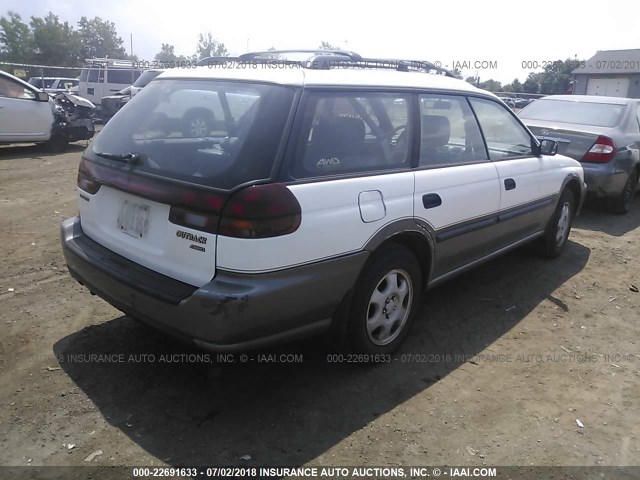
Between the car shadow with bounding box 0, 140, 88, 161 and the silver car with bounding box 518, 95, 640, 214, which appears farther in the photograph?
the car shadow with bounding box 0, 140, 88, 161

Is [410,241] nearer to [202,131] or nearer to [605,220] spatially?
[202,131]

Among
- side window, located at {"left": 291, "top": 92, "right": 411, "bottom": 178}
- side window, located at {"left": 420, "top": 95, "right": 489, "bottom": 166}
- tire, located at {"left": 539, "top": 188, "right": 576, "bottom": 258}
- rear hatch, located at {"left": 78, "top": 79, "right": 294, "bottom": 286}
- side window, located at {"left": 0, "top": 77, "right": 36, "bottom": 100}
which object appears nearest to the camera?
rear hatch, located at {"left": 78, "top": 79, "right": 294, "bottom": 286}

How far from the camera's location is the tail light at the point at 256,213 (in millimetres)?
2520

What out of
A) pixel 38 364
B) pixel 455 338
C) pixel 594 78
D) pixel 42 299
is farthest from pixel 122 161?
pixel 594 78

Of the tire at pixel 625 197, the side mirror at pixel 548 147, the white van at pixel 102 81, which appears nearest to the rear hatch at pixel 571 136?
the tire at pixel 625 197

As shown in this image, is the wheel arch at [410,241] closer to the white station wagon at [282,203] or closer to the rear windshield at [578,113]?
the white station wagon at [282,203]

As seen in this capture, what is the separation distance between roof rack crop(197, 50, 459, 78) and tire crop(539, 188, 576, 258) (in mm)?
1844

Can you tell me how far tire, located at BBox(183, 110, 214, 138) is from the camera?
3.07m

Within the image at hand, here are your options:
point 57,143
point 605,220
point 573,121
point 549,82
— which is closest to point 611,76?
point 549,82

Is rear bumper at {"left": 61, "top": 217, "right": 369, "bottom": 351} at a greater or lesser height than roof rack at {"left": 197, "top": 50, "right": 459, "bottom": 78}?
lesser

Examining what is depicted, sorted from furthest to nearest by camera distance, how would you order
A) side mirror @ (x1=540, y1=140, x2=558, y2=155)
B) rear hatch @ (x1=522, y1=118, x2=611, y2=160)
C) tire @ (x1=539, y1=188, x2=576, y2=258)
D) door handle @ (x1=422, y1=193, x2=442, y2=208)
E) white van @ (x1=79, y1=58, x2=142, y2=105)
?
1. white van @ (x1=79, y1=58, x2=142, y2=105)
2. rear hatch @ (x1=522, y1=118, x2=611, y2=160)
3. tire @ (x1=539, y1=188, x2=576, y2=258)
4. side mirror @ (x1=540, y1=140, x2=558, y2=155)
5. door handle @ (x1=422, y1=193, x2=442, y2=208)

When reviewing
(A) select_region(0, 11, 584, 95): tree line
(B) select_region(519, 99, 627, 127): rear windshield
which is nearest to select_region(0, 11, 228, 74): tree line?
(A) select_region(0, 11, 584, 95): tree line

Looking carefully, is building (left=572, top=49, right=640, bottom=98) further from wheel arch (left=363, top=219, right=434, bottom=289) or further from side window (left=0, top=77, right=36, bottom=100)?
wheel arch (left=363, top=219, right=434, bottom=289)

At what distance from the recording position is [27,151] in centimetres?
1164
